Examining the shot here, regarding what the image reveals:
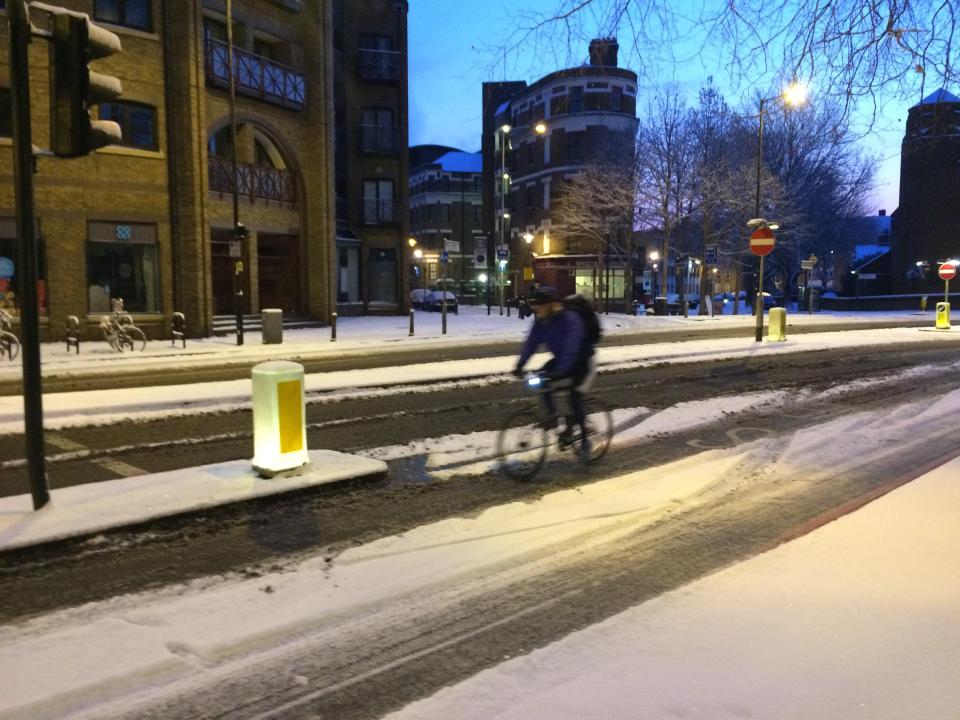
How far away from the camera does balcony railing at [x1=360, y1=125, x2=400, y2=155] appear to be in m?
37.2

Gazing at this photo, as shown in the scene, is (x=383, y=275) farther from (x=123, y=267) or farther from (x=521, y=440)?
(x=521, y=440)

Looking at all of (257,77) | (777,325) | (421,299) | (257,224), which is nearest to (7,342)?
(257,224)

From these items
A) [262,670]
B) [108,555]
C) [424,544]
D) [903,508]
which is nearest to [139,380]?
[108,555]

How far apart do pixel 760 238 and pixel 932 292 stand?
39.7 metres

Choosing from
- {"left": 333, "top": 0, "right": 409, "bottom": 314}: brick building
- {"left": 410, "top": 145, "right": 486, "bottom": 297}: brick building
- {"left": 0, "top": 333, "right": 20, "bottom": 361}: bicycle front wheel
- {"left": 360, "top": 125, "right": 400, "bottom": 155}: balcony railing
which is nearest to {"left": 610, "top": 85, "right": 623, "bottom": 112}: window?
{"left": 333, "top": 0, "right": 409, "bottom": 314}: brick building

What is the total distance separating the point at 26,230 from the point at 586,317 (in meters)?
4.61

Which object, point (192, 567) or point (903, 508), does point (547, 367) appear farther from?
point (192, 567)

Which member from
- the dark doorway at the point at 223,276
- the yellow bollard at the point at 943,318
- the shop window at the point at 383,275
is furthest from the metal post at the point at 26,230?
the shop window at the point at 383,275

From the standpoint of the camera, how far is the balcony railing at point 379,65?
36.6 meters

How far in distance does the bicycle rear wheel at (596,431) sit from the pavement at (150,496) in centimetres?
202

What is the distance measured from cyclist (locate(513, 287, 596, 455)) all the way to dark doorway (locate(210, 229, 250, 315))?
2112cm

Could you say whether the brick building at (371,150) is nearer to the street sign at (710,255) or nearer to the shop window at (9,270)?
the street sign at (710,255)

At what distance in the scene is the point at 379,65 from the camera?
36750 mm

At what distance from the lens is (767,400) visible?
1152cm
